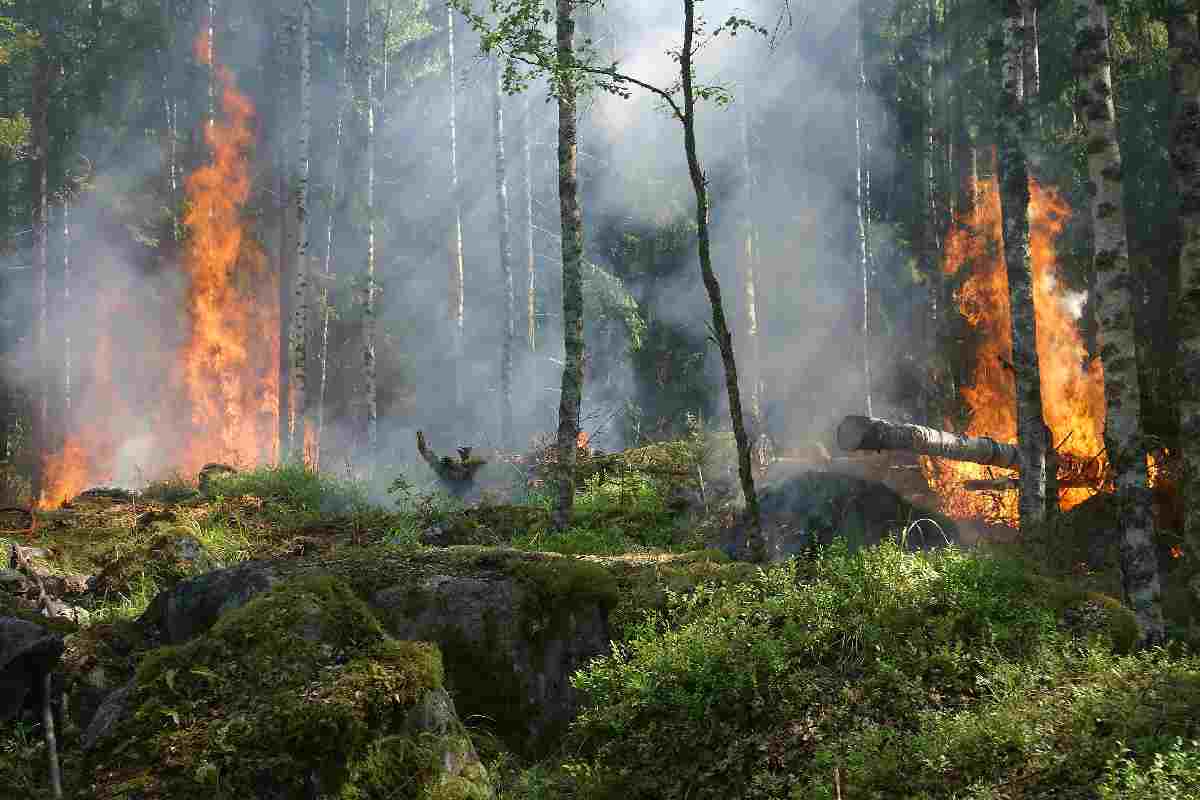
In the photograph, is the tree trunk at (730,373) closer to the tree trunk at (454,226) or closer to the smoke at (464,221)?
the smoke at (464,221)

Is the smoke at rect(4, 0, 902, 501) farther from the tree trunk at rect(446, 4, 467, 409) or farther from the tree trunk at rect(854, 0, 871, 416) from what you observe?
the tree trunk at rect(446, 4, 467, 409)

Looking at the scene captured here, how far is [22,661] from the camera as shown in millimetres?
6766

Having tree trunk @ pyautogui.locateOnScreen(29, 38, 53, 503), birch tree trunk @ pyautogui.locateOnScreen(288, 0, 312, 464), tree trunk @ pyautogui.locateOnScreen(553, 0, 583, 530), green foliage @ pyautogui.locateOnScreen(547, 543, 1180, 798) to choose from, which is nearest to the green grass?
green foliage @ pyautogui.locateOnScreen(547, 543, 1180, 798)

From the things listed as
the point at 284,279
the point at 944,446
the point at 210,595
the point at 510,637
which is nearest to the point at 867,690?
the point at 510,637

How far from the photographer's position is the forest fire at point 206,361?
28.5 m

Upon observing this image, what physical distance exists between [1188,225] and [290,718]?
26.3ft

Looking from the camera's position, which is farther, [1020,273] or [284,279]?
[284,279]

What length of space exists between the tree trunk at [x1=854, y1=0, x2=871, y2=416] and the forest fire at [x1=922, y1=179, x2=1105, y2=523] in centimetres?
472

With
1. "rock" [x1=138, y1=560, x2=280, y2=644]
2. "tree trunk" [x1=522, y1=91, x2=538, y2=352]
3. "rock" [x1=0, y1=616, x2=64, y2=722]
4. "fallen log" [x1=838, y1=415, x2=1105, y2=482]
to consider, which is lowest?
"rock" [x1=0, y1=616, x2=64, y2=722]

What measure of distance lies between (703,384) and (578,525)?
18.0 m

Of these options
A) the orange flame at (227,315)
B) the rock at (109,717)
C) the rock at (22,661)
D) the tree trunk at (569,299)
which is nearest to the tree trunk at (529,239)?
the orange flame at (227,315)

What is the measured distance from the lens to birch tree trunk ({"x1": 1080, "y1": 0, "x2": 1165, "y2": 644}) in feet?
A: 26.9

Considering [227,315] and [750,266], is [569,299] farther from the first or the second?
[227,315]

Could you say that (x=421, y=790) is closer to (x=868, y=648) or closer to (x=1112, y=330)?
(x=868, y=648)
